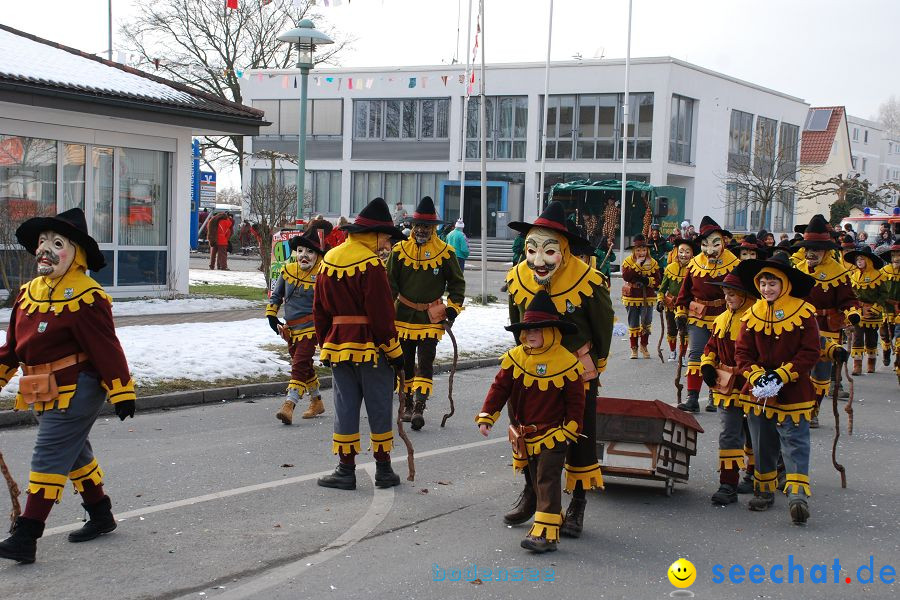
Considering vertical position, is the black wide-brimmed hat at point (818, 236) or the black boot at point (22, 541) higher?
the black wide-brimmed hat at point (818, 236)

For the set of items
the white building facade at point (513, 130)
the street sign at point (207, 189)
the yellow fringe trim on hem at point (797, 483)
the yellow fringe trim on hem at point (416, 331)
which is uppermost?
the white building facade at point (513, 130)

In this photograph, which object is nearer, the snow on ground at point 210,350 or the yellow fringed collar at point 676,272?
the snow on ground at point 210,350

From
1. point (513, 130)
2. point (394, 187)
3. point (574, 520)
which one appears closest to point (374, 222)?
point (574, 520)

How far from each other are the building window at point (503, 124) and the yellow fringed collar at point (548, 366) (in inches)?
1719

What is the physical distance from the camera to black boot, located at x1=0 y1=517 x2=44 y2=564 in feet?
18.4

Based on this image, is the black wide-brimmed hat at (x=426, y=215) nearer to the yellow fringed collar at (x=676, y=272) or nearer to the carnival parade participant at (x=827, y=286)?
the carnival parade participant at (x=827, y=286)

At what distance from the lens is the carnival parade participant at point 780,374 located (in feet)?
23.2

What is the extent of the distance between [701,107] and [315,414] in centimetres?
4080

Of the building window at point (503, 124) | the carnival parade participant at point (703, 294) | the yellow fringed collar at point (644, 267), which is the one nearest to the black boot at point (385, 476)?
the carnival parade participant at point (703, 294)

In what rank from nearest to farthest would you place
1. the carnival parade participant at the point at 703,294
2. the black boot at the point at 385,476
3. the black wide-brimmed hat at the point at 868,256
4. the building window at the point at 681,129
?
the black boot at the point at 385,476 → the carnival parade participant at the point at 703,294 → the black wide-brimmed hat at the point at 868,256 → the building window at the point at 681,129

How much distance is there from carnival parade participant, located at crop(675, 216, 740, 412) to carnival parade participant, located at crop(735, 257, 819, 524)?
3612mm

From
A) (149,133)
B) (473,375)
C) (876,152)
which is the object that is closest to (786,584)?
(473,375)

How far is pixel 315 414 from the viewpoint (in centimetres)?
1072

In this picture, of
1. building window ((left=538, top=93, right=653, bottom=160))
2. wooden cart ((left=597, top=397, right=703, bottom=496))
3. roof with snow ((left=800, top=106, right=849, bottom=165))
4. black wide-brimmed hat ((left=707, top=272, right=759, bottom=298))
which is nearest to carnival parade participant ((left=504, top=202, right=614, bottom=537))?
wooden cart ((left=597, top=397, right=703, bottom=496))
